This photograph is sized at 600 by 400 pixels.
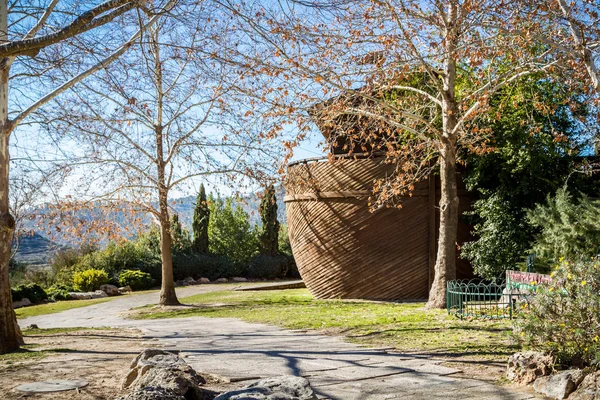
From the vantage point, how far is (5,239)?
8.77 metres

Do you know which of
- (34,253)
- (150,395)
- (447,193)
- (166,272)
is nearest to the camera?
(150,395)

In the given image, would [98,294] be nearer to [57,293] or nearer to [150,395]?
[57,293]

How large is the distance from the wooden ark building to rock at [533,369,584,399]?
8.98 metres

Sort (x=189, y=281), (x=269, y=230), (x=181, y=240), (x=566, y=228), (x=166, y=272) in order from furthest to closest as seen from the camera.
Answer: (x=269, y=230) → (x=181, y=240) → (x=189, y=281) → (x=166, y=272) → (x=566, y=228)

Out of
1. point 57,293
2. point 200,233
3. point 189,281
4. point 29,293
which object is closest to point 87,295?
point 57,293

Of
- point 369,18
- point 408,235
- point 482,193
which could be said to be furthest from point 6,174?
point 482,193

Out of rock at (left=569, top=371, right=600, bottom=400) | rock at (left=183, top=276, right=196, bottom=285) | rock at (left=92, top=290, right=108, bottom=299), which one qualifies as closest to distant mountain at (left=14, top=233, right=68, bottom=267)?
rock at (left=92, top=290, right=108, bottom=299)

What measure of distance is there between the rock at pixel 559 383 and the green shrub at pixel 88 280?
19.5 m

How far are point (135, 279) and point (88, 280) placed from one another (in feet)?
6.47

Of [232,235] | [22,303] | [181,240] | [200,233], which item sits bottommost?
[22,303]

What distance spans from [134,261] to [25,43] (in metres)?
20.8

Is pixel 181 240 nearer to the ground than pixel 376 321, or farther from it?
farther from it

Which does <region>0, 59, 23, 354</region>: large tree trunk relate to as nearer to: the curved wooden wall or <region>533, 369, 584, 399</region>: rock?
<region>533, 369, 584, 399</region>: rock

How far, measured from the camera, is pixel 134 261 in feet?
82.3
